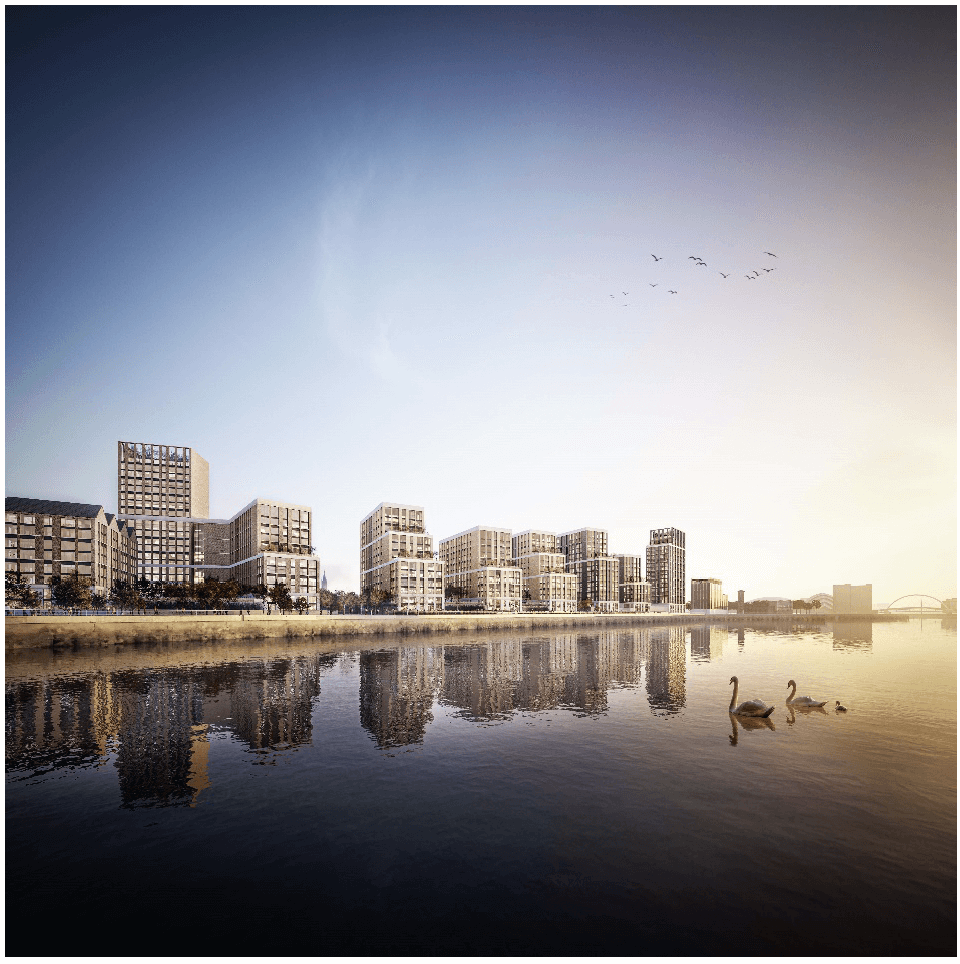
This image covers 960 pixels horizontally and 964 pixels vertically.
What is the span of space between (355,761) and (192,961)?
18371 mm

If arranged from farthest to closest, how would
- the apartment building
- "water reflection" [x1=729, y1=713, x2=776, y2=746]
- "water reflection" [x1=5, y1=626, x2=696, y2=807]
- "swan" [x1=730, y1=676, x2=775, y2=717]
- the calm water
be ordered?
the apartment building → "swan" [x1=730, y1=676, x2=775, y2=717] → "water reflection" [x1=729, y1=713, x2=776, y2=746] → "water reflection" [x1=5, y1=626, x2=696, y2=807] → the calm water

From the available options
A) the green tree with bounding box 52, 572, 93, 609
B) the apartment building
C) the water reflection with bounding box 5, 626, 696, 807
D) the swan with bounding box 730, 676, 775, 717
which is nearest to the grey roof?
the green tree with bounding box 52, 572, 93, 609

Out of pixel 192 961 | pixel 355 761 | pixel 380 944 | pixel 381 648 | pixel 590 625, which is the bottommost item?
pixel 590 625

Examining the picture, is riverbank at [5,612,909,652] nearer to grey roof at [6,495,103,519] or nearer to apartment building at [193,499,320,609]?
apartment building at [193,499,320,609]

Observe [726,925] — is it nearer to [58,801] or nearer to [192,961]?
[192,961]

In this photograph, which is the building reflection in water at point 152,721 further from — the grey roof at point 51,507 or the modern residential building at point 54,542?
the grey roof at point 51,507

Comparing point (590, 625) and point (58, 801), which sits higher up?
point (58, 801)

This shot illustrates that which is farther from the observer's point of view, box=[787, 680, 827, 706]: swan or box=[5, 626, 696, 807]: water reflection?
box=[787, 680, 827, 706]: swan

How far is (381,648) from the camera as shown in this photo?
3964 inches

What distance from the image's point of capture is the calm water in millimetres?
16609

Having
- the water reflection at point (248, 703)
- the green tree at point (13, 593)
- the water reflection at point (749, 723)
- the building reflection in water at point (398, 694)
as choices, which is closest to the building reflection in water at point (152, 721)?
the water reflection at point (248, 703)

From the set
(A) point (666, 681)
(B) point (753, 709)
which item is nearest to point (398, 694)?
(A) point (666, 681)

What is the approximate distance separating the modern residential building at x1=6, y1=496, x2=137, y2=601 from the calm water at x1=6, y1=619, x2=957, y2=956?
117 meters

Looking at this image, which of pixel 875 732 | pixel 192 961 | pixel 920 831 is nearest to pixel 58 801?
pixel 192 961
